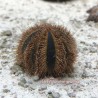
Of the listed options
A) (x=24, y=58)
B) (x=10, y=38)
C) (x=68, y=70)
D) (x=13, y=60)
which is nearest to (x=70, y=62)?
(x=68, y=70)

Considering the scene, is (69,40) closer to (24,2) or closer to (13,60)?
(13,60)

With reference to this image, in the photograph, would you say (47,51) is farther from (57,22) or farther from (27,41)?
(57,22)

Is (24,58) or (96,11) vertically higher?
(96,11)

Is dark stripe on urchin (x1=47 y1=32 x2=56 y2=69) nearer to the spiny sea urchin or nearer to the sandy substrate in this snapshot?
the sandy substrate

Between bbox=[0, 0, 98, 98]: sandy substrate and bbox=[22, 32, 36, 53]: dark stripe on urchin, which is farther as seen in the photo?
bbox=[22, 32, 36, 53]: dark stripe on urchin

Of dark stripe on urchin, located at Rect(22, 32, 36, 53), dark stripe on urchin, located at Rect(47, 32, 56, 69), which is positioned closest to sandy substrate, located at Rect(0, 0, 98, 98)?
dark stripe on urchin, located at Rect(47, 32, 56, 69)

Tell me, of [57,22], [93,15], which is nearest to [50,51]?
[57,22]
